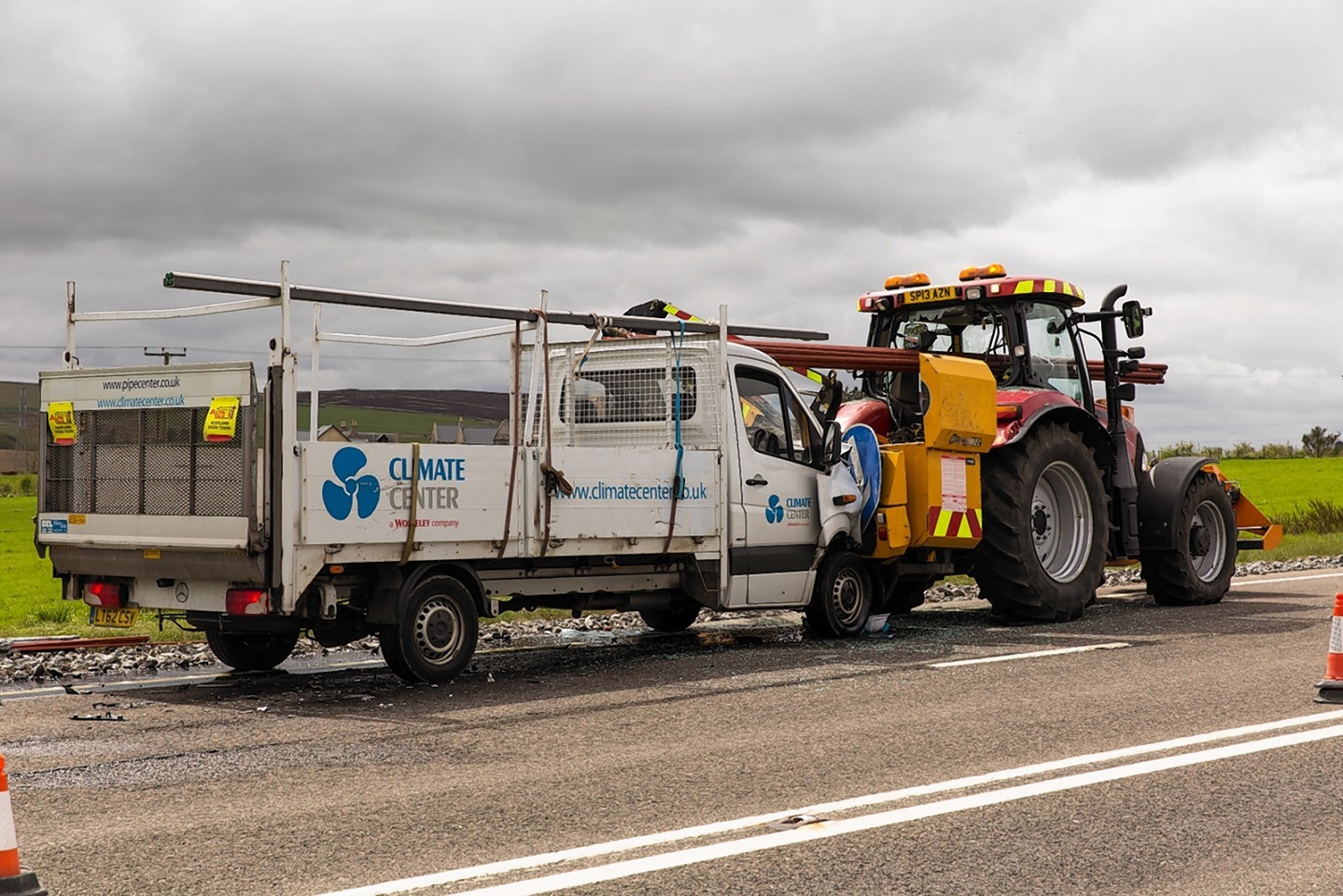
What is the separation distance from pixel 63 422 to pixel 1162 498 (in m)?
10.5

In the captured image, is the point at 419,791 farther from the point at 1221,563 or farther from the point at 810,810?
the point at 1221,563

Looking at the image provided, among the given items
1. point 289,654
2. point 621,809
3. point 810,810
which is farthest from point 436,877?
point 289,654

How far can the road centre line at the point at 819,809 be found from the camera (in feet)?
16.0

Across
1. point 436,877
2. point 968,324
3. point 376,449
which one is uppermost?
point 968,324

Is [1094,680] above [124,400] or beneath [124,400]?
beneath

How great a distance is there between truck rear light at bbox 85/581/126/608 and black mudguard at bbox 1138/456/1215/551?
9880mm

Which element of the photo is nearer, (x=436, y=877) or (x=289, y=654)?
(x=436, y=877)

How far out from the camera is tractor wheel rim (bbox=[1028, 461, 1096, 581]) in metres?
13.9

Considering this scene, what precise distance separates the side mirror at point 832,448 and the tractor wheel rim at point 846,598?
949mm

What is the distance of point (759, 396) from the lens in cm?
1222

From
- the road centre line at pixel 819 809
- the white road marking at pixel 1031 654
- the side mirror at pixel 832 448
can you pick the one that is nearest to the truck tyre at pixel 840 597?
the side mirror at pixel 832 448

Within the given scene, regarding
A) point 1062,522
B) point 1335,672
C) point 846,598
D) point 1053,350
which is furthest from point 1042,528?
point 1335,672

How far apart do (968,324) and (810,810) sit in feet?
30.3

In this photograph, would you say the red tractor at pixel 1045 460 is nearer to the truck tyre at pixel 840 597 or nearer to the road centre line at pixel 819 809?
the truck tyre at pixel 840 597
